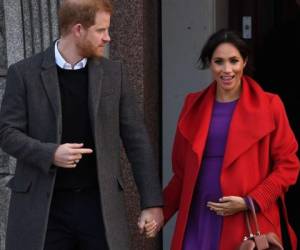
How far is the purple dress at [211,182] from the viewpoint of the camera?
11.5 ft

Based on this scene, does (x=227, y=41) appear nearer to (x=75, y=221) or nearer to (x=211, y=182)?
(x=211, y=182)

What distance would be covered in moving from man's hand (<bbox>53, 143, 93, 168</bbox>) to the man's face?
45 centimetres

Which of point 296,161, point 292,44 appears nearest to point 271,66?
point 292,44

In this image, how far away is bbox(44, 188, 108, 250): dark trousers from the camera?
3.48 meters

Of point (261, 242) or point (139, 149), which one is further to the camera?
point (139, 149)

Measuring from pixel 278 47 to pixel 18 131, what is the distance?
2.20m

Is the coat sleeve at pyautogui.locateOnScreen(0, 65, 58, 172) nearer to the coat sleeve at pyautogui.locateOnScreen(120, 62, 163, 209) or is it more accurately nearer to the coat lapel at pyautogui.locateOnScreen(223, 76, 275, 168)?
the coat sleeve at pyautogui.locateOnScreen(120, 62, 163, 209)

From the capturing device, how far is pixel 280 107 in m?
3.53

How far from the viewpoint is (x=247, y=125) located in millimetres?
3455

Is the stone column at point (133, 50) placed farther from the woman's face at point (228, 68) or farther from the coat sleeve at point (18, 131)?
the coat sleeve at point (18, 131)

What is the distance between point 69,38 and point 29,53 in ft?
3.92

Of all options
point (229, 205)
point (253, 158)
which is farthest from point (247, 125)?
point (229, 205)

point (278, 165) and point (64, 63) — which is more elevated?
point (64, 63)

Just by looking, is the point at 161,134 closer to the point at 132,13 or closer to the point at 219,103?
the point at 132,13
